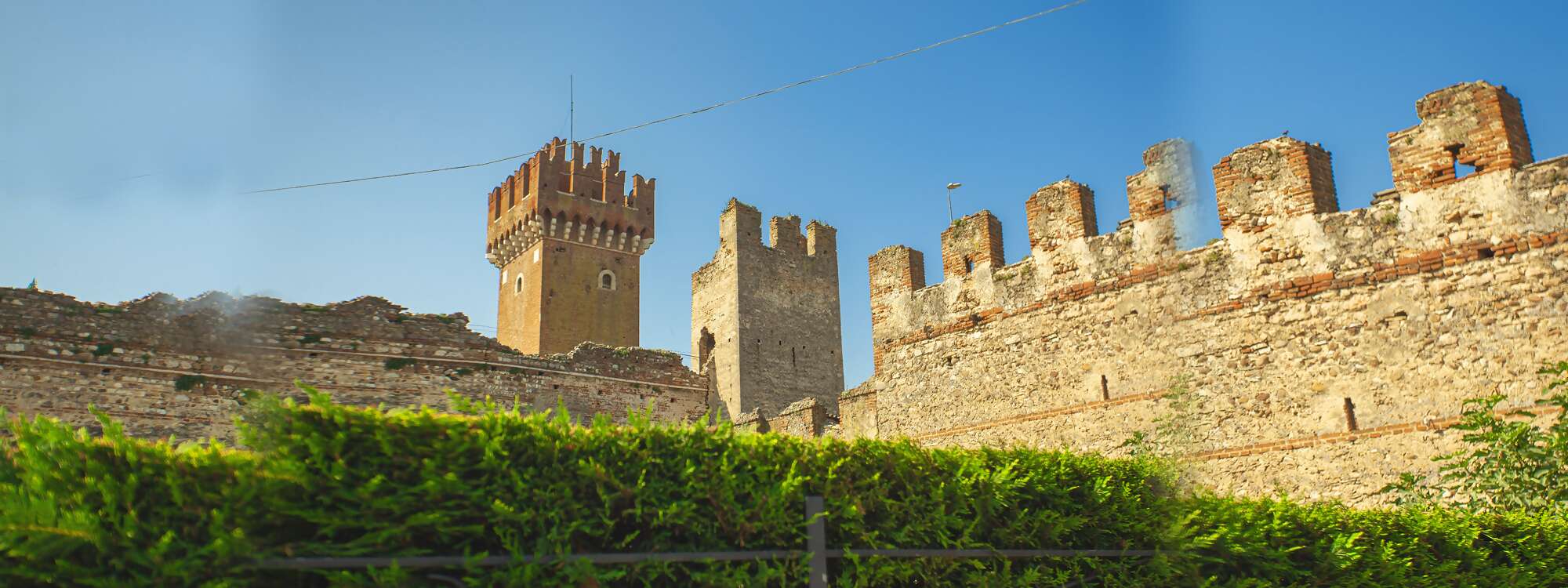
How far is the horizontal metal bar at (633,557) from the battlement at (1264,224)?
6.61 m

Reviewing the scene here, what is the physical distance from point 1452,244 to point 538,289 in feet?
90.2

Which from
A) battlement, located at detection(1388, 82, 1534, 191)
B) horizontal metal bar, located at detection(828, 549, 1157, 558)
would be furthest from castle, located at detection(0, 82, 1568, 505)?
horizontal metal bar, located at detection(828, 549, 1157, 558)

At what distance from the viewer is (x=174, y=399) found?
13.1 metres

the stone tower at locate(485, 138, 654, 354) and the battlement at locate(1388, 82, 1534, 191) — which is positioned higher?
the stone tower at locate(485, 138, 654, 354)

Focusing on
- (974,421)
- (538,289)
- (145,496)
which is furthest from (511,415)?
(538,289)

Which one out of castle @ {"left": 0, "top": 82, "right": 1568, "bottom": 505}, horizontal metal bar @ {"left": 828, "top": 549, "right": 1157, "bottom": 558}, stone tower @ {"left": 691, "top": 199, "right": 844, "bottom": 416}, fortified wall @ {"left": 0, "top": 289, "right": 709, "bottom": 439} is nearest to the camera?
horizontal metal bar @ {"left": 828, "top": 549, "right": 1157, "bottom": 558}

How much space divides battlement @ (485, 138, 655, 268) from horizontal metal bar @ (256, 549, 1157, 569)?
29.8 meters

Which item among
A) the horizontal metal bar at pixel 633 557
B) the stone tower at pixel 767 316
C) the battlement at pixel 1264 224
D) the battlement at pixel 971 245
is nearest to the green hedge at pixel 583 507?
the horizontal metal bar at pixel 633 557

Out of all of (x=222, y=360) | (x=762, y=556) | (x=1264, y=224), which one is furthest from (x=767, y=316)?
(x=762, y=556)

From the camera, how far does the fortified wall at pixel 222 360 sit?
1236 centimetres

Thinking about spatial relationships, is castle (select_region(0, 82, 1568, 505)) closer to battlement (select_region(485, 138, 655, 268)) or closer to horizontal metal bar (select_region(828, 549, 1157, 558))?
horizontal metal bar (select_region(828, 549, 1157, 558))

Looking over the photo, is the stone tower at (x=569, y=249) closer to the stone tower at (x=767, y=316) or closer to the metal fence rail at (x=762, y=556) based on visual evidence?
the stone tower at (x=767, y=316)

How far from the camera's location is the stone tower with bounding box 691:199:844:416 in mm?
30500

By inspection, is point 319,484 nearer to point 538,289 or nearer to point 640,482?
point 640,482
